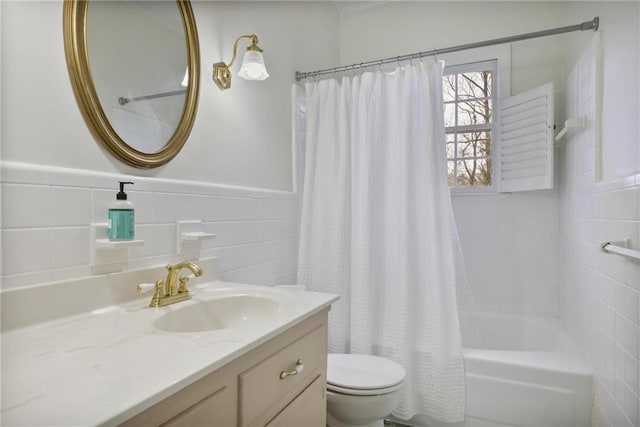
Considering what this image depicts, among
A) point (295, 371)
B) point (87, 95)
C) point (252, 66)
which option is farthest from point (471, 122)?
point (87, 95)

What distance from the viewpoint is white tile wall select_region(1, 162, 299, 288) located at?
2.83ft

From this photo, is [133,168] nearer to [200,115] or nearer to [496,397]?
[200,115]

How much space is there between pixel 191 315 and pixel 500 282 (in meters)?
2.15

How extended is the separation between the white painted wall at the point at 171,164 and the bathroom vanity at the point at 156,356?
3.8 inches

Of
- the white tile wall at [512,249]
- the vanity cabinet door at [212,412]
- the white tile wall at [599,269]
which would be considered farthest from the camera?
the white tile wall at [512,249]

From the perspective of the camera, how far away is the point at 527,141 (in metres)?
2.27

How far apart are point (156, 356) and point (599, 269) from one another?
175 centimetres

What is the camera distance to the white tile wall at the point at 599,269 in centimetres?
124

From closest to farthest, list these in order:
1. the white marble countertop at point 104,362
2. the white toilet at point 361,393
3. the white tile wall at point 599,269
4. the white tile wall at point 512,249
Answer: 1. the white marble countertop at point 104,362
2. the white tile wall at point 599,269
3. the white toilet at point 361,393
4. the white tile wall at point 512,249

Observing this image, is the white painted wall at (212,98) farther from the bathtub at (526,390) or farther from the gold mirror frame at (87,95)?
the bathtub at (526,390)

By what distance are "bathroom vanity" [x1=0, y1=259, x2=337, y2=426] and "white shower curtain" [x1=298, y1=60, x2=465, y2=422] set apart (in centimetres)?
77

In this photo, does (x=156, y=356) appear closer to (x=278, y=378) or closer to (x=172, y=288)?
(x=278, y=378)

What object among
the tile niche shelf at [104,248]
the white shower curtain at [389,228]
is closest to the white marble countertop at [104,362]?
the tile niche shelf at [104,248]

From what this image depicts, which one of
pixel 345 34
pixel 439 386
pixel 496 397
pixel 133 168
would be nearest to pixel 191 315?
pixel 133 168
